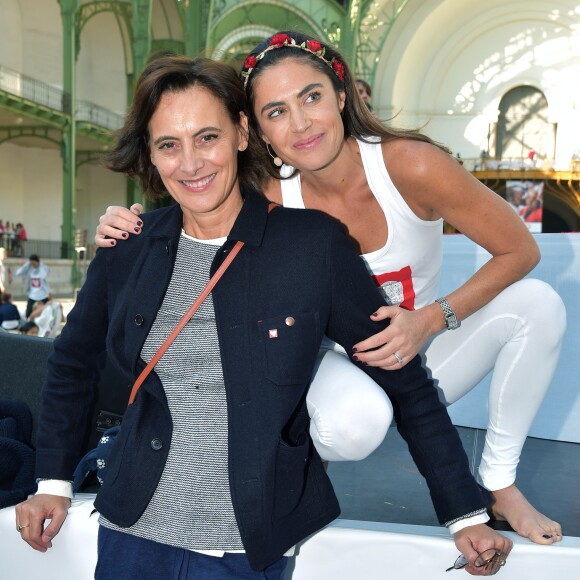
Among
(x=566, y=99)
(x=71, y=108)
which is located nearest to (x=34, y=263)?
(x=71, y=108)

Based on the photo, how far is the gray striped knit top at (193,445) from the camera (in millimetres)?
1337

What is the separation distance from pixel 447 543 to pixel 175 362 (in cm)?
73

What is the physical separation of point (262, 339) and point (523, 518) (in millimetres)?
771

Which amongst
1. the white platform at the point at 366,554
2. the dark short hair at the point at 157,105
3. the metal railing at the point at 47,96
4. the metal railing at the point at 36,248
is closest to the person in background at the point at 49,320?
the white platform at the point at 366,554

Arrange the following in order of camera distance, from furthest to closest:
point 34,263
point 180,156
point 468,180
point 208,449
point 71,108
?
point 71,108
point 34,263
point 468,180
point 180,156
point 208,449

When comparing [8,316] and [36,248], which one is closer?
[8,316]

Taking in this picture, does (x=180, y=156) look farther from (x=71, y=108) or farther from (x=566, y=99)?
(x=566, y=99)

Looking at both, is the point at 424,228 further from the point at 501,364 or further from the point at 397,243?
the point at 501,364

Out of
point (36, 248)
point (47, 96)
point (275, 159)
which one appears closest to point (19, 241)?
point (36, 248)

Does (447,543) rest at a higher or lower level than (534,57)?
lower

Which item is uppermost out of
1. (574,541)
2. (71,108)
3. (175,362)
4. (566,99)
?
(566,99)

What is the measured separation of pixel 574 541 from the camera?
153 centimetres

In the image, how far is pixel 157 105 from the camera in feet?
4.86

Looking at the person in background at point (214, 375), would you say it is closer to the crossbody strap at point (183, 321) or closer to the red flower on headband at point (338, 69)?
the crossbody strap at point (183, 321)
